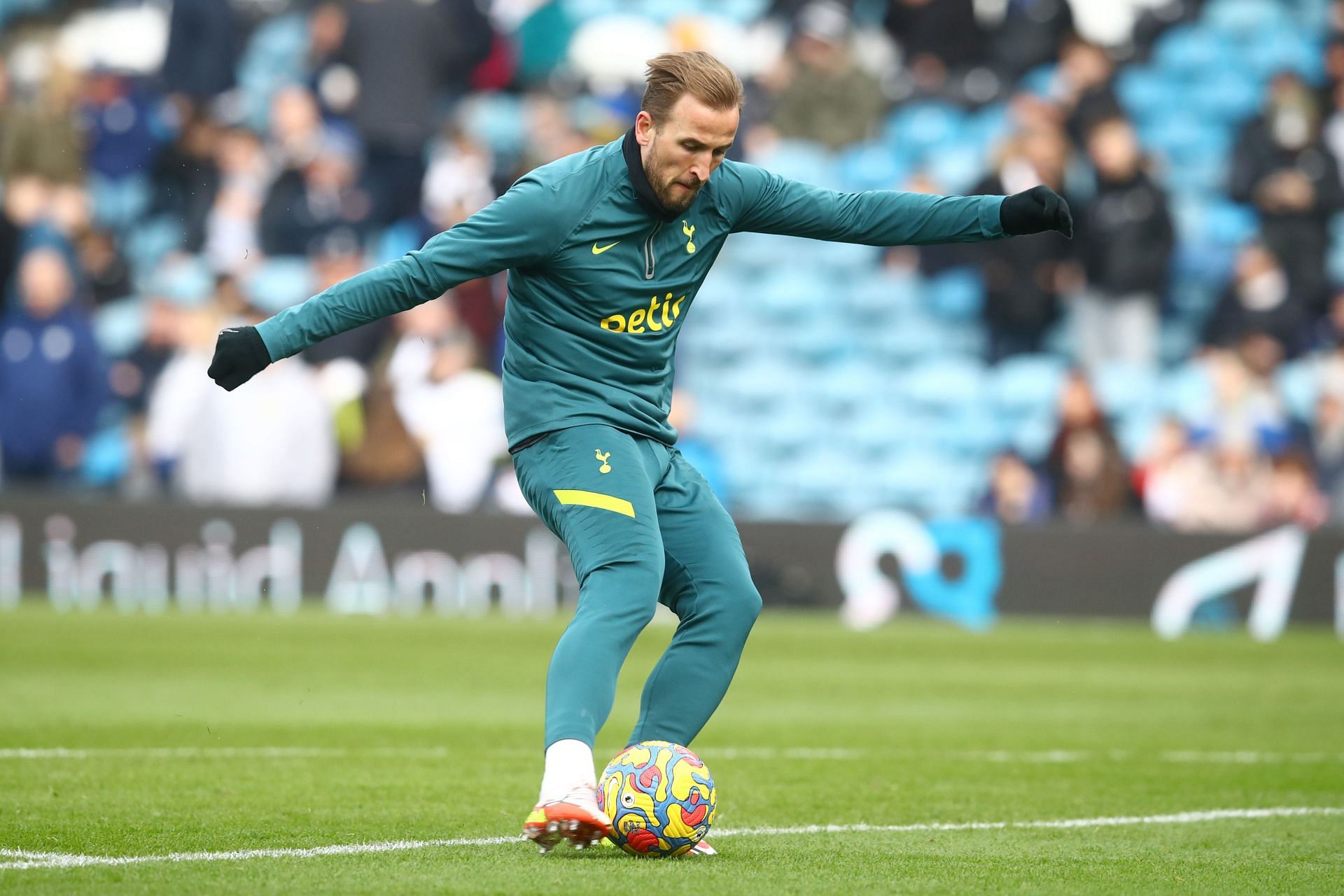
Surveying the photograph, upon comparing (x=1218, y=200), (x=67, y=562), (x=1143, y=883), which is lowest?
(x=1143, y=883)

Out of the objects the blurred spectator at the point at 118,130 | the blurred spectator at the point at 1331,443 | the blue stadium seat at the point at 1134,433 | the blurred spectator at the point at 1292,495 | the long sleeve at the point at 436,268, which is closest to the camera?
the long sleeve at the point at 436,268

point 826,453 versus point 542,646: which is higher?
point 826,453

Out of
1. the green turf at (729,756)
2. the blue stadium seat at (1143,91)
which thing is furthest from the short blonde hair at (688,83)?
the blue stadium seat at (1143,91)

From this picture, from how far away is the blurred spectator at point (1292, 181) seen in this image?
18.4 metres

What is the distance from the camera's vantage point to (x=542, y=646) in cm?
1430

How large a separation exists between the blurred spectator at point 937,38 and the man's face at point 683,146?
590 inches

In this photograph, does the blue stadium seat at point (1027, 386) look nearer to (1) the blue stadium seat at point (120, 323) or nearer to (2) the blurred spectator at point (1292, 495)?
(2) the blurred spectator at point (1292, 495)

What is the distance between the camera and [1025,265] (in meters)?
18.5

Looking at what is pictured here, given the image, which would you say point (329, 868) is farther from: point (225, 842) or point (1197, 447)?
point (1197, 447)

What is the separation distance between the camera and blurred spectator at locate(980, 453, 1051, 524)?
17531 millimetres

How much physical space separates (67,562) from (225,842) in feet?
Answer: 41.3

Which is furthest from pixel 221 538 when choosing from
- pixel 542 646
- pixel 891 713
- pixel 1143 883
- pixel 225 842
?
pixel 1143 883

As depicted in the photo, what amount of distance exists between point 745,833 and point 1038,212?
7.04ft

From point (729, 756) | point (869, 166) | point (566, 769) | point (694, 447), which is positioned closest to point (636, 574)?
point (566, 769)
